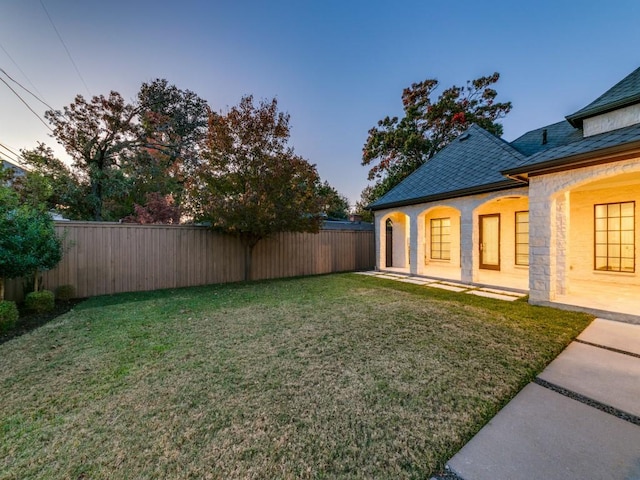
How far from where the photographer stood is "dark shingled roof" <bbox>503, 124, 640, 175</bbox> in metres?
4.39

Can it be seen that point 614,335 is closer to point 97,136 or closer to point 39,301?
point 39,301

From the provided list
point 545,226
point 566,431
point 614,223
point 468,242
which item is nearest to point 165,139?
point 468,242

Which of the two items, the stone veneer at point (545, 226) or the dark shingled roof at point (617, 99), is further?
the dark shingled roof at point (617, 99)

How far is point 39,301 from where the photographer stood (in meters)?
5.37

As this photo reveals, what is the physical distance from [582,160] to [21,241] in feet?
33.3

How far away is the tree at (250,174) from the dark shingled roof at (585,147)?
526 centimetres

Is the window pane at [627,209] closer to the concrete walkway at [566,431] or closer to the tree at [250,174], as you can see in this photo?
the concrete walkway at [566,431]

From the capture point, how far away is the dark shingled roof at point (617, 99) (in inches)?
208

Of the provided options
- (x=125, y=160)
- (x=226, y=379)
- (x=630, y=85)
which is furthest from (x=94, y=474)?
(x=125, y=160)

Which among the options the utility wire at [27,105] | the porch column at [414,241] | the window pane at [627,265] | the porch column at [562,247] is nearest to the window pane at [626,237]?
the window pane at [627,265]

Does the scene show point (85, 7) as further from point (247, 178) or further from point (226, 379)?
point (226, 379)

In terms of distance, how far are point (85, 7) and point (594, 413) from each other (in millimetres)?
13424

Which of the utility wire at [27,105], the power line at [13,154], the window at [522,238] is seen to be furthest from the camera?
the power line at [13,154]

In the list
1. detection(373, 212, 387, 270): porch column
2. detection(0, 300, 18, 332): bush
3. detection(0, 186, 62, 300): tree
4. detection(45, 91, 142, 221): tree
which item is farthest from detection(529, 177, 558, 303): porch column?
detection(45, 91, 142, 221): tree
